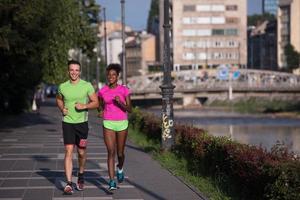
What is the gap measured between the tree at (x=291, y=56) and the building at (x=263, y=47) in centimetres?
1738

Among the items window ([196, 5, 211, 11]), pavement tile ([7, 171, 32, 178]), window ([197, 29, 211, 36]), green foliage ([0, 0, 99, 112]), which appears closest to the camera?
pavement tile ([7, 171, 32, 178])

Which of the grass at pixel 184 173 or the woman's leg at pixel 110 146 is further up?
the woman's leg at pixel 110 146

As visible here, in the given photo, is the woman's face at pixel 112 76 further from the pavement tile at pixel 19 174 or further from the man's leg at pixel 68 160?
the pavement tile at pixel 19 174

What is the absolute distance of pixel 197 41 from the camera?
520ft

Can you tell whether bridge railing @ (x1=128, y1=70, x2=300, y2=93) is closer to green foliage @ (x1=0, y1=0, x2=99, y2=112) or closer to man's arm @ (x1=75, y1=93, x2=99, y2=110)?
green foliage @ (x1=0, y1=0, x2=99, y2=112)

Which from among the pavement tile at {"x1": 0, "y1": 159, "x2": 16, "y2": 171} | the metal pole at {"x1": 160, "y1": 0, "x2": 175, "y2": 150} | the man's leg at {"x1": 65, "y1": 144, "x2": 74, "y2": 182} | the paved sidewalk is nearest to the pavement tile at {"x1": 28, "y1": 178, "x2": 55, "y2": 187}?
the paved sidewalk

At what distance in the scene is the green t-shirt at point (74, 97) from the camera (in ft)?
36.9

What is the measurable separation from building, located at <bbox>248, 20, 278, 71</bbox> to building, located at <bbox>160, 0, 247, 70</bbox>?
10.7 meters

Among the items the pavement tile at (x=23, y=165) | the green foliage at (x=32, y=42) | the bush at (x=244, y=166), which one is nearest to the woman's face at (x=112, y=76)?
the bush at (x=244, y=166)

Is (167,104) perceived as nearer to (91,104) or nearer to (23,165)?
(23,165)

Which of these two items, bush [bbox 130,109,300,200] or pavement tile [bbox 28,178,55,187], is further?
pavement tile [bbox 28,178,55,187]

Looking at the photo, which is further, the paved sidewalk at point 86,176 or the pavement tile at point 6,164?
the pavement tile at point 6,164

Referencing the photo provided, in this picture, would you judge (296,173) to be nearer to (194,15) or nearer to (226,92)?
(226,92)

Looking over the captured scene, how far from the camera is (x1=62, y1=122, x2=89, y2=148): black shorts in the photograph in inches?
446
